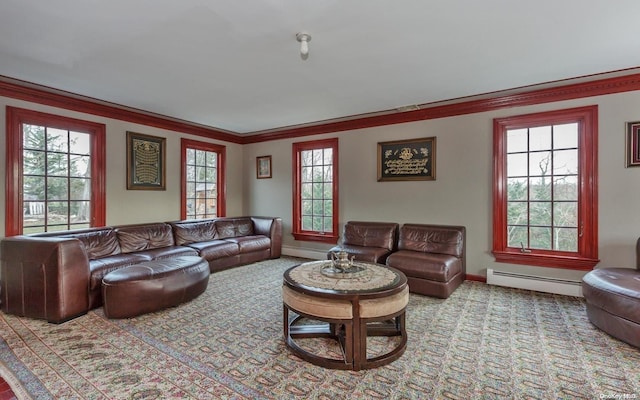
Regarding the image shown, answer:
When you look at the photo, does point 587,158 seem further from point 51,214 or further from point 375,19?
point 51,214

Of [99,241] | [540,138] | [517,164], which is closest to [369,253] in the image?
[517,164]

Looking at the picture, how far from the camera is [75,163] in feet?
14.2

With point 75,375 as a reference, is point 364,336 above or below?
above

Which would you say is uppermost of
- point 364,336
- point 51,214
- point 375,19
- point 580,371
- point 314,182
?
point 375,19

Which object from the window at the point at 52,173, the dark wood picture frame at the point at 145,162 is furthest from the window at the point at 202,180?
the window at the point at 52,173

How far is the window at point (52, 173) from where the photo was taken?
3.73 m

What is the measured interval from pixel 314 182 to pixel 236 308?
3.19 meters

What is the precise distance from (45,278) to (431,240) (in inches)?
176

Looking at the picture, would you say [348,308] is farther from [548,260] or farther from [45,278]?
[548,260]

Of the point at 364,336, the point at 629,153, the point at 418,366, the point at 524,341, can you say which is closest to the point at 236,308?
the point at 364,336

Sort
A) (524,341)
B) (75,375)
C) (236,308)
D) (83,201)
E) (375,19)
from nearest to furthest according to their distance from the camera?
(75,375) → (375,19) → (524,341) → (236,308) → (83,201)

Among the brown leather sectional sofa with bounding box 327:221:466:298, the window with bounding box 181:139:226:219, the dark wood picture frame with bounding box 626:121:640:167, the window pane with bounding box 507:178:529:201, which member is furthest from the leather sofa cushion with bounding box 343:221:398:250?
the window with bounding box 181:139:226:219

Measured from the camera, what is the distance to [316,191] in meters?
5.93

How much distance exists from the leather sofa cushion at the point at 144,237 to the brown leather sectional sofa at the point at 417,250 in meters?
2.66
